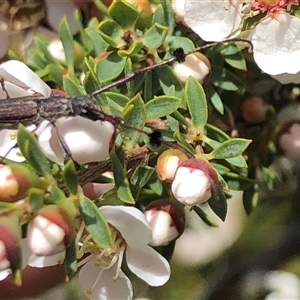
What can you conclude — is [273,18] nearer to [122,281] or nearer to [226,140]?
[226,140]

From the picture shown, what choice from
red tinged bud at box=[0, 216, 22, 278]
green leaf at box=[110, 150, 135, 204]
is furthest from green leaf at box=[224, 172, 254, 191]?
red tinged bud at box=[0, 216, 22, 278]

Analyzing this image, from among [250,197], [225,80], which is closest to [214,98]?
[225,80]

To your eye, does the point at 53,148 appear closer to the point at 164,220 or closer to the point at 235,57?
the point at 164,220

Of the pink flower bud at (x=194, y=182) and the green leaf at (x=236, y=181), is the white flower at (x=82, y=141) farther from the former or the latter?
the green leaf at (x=236, y=181)

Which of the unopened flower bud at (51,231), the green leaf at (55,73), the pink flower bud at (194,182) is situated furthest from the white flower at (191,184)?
the green leaf at (55,73)

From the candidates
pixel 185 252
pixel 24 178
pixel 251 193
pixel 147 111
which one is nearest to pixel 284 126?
pixel 251 193

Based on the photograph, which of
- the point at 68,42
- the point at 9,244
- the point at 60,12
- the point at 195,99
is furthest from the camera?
the point at 60,12
